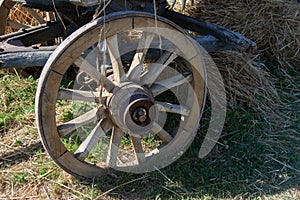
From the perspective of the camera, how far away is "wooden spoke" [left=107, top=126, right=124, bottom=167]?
2871 mm

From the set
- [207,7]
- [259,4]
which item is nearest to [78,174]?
[207,7]

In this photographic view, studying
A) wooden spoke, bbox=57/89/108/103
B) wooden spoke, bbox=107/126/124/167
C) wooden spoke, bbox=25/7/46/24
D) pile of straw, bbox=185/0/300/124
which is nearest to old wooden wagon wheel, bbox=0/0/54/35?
wooden spoke, bbox=25/7/46/24

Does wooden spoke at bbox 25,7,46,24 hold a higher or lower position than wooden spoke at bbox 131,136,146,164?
higher

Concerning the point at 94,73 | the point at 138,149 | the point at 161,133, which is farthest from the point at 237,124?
the point at 94,73

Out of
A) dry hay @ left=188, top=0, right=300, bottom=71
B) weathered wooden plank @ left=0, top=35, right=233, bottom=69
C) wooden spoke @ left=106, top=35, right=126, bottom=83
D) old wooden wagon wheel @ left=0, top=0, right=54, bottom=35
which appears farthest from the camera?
dry hay @ left=188, top=0, right=300, bottom=71

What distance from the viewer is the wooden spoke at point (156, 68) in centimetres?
285

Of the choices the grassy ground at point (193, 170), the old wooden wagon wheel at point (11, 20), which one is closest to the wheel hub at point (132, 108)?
the grassy ground at point (193, 170)

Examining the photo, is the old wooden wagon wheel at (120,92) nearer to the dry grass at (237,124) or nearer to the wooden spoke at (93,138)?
the wooden spoke at (93,138)

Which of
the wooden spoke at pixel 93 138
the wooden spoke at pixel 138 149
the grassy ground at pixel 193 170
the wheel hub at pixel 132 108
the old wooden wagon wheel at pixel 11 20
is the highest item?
the old wooden wagon wheel at pixel 11 20

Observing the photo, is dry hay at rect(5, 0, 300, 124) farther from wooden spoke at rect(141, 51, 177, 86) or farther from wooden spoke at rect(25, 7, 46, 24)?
wooden spoke at rect(141, 51, 177, 86)

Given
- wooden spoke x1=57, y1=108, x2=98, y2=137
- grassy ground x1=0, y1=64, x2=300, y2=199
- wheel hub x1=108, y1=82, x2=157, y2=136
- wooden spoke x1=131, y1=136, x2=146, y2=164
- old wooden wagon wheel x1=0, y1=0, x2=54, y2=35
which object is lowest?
grassy ground x1=0, y1=64, x2=300, y2=199

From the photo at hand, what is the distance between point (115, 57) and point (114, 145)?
552 mm

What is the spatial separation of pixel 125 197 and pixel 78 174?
320mm

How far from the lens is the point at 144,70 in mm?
3088
